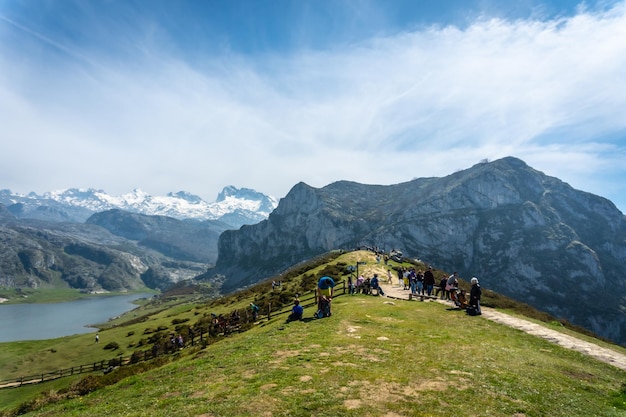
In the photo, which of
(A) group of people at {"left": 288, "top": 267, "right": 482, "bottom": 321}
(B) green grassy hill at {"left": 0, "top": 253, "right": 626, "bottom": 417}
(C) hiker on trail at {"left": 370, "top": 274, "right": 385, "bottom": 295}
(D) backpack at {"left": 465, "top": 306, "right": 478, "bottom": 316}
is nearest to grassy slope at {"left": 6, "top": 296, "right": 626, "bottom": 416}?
(B) green grassy hill at {"left": 0, "top": 253, "right": 626, "bottom": 417}

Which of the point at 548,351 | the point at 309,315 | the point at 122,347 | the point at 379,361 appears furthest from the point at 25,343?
the point at 548,351

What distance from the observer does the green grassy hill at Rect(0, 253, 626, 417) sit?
12.9 m

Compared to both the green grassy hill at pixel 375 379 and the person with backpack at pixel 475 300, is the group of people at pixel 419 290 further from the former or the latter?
the green grassy hill at pixel 375 379

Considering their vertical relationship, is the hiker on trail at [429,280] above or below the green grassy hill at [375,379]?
above

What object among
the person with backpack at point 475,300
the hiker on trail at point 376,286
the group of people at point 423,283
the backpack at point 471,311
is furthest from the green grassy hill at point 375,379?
the hiker on trail at point 376,286

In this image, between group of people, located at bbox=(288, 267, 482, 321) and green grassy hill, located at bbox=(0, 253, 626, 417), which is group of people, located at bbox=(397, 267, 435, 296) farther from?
green grassy hill, located at bbox=(0, 253, 626, 417)

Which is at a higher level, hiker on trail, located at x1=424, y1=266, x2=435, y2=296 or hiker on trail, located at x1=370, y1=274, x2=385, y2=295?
hiker on trail, located at x1=424, y1=266, x2=435, y2=296

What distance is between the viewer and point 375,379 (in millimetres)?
15344

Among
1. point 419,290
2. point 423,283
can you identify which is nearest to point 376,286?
point 419,290

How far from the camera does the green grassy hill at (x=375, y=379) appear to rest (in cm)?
1291

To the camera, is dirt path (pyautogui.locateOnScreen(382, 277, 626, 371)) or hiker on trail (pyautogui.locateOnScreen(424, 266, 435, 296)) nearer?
dirt path (pyautogui.locateOnScreen(382, 277, 626, 371))

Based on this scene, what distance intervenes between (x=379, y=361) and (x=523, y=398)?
6.65 meters

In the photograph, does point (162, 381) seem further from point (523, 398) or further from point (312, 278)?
point (312, 278)

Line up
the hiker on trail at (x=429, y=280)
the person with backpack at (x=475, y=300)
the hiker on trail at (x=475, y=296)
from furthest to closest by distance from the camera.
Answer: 1. the hiker on trail at (x=429, y=280)
2. the hiker on trail at (x=475, y=296)
3. the person with backpack at (x=475, y=300)
